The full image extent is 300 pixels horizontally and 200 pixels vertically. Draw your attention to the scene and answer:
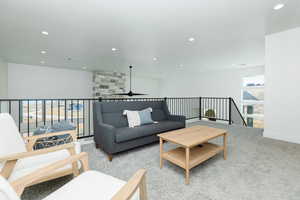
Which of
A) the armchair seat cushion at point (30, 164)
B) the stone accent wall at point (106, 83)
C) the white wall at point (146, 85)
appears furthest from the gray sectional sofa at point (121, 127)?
the white wall at point (146, 85)

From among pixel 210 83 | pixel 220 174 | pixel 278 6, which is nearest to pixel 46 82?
pixel 220 174

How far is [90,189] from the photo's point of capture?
38.8 inches

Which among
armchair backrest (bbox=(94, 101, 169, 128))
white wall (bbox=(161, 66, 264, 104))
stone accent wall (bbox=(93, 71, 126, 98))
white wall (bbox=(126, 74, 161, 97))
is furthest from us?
white wall (bbox=(126, 74, 161, 97))

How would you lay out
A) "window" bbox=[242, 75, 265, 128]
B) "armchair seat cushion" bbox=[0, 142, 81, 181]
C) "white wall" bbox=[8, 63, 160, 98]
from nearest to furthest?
1. "armchair seat cushion" bbox=[0, 142, 81, 181]
2. "white wall" bbox=[8, 63, 160, 98]
3. "window" bbox=[242, 75, 265, 128]

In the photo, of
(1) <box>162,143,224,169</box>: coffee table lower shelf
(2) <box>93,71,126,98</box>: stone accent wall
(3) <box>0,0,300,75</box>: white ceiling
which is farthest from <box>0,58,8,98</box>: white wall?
(1) <box>162,143,224,169</box>: coffee table lower shelf

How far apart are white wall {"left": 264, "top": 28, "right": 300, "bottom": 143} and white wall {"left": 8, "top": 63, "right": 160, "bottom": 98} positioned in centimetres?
694

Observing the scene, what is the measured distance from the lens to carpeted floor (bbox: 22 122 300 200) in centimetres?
145

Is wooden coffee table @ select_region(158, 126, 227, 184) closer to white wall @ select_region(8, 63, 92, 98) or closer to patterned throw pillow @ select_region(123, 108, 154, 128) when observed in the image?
patterned throw pillow @ select_region(123, 108, 154, 128)

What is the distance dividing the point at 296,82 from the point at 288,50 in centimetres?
73

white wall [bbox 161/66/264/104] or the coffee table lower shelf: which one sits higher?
white wall [bbox 161/66/264/104]

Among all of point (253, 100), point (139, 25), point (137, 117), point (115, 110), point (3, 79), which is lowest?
point (137, 117)

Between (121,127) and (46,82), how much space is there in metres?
5.06

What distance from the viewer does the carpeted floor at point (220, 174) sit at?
1.45 m

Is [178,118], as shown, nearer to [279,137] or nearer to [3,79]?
[279,137]
